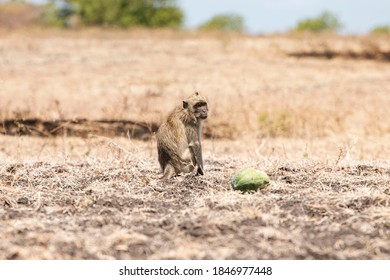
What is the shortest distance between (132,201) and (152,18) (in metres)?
52.6

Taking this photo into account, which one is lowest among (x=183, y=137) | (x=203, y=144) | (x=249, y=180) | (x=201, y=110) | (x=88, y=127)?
(x=203, y=144)

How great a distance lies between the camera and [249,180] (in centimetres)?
666

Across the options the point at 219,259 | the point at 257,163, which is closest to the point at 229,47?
the point at 257,163

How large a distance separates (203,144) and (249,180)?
19.3ft

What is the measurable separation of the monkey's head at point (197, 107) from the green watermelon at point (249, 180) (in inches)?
33.8

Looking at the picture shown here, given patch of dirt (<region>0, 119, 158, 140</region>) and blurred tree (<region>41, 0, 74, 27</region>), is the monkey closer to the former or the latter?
patch of dirt (<region>0, 119, 158, 140</region>)

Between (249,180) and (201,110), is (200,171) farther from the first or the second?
(249,180)

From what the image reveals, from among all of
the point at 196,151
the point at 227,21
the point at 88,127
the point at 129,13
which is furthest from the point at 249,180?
the point at 227,21

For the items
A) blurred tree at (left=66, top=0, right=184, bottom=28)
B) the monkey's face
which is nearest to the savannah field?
the monkey's face

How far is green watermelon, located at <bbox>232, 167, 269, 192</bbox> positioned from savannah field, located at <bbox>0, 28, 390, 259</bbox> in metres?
0.12

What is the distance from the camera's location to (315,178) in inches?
294

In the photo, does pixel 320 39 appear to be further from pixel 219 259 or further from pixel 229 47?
pixel 219 259

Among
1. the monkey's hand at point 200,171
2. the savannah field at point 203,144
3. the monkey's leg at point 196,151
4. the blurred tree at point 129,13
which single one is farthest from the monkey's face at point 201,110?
the blurred tree at point 129,13

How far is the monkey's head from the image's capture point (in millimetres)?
7188
